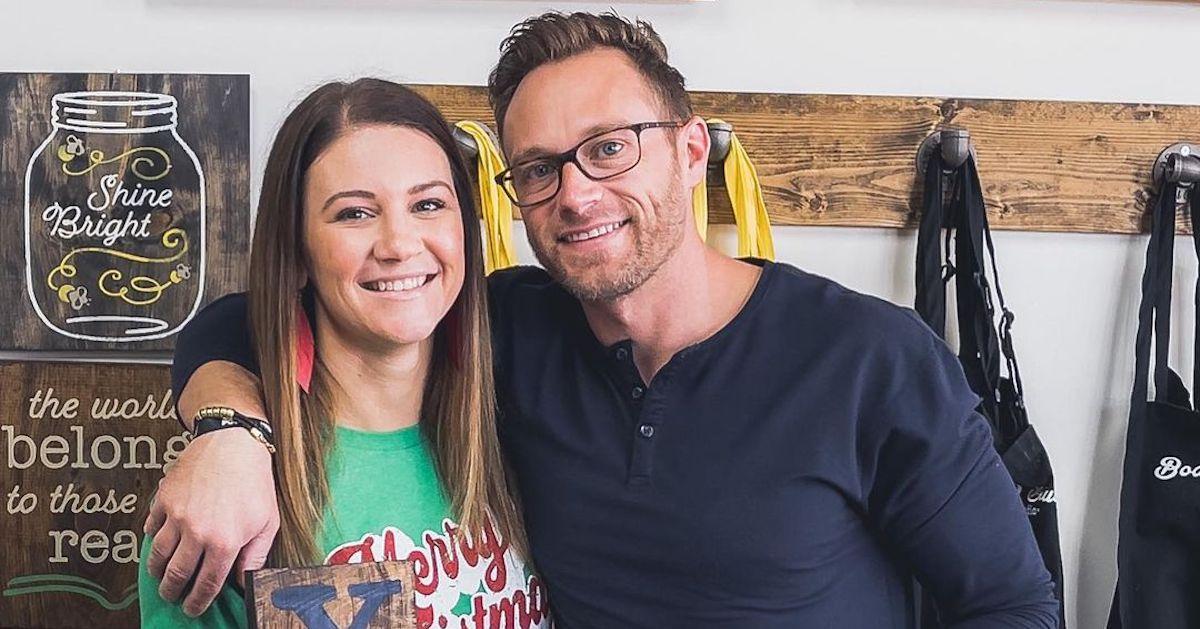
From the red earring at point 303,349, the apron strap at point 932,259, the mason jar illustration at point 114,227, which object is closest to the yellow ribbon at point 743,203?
the apron strap at point 932,259

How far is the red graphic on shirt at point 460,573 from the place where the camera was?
108cm

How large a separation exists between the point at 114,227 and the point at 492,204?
0.50 m

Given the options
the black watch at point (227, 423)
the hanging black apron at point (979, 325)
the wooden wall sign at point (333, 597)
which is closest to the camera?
the wooden wall sign at point (333, 597)

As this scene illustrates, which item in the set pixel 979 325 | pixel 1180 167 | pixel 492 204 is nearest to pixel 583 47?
pixel 492 204

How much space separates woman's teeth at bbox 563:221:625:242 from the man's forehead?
90 mm

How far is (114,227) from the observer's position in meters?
1.49

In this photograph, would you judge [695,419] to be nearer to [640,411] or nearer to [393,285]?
[640,411]

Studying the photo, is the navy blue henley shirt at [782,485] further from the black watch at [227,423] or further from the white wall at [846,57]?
the white wall at [846,57]

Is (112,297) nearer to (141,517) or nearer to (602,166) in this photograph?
(141,517)

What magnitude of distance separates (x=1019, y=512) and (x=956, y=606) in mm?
116

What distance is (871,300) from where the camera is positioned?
1207 mm

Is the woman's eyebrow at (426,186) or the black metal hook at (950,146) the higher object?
the black metal hook at (950,146)

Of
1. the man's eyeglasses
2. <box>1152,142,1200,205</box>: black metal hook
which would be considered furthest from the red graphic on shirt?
<box>1152,142,1200,205</box>: black metal hook

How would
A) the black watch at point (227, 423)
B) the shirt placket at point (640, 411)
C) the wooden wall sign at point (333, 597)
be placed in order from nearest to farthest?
the wooden wall sign at point (333, 597), the black watch at point (227, 423), the shirt placket at point (640, 411)
